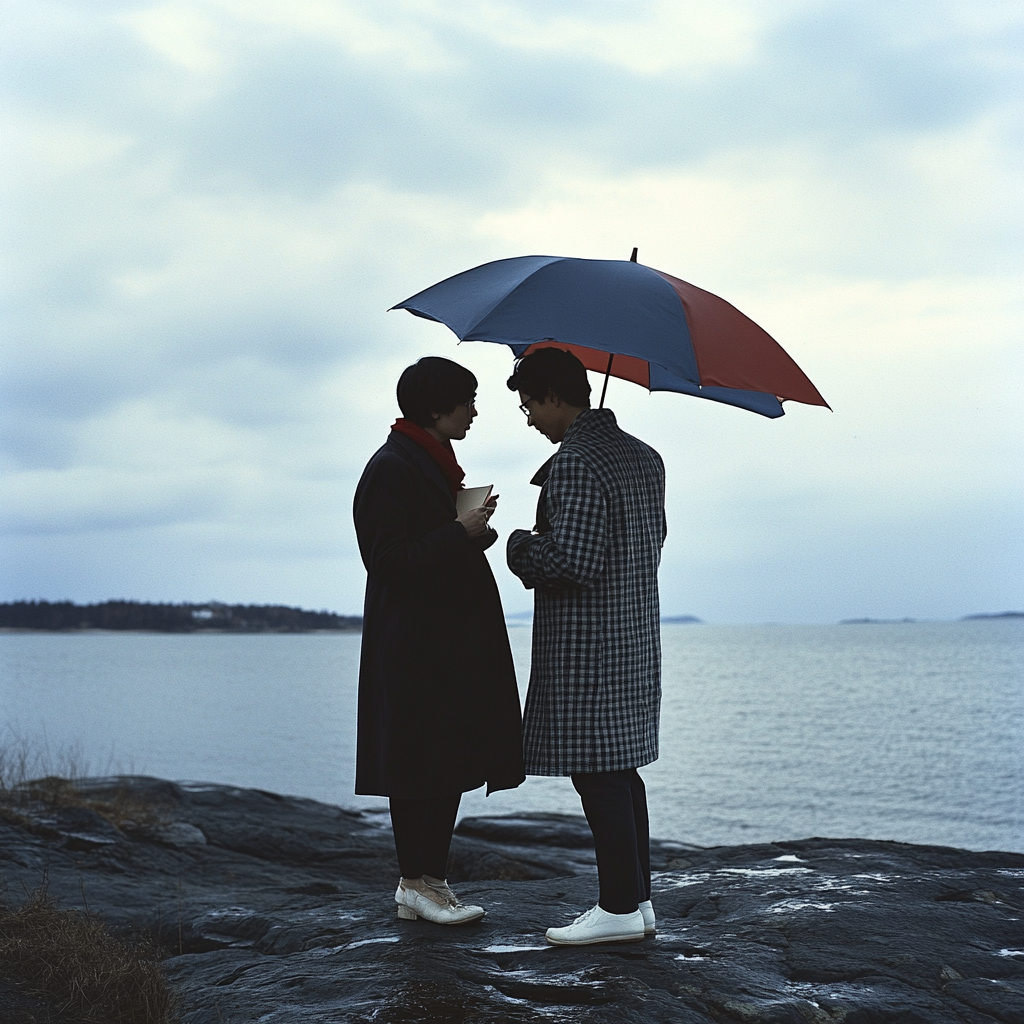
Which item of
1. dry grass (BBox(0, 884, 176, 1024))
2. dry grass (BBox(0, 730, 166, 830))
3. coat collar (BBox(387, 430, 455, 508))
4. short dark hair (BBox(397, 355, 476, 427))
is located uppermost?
short dark hair (BBox(397, 355, 476, 427))

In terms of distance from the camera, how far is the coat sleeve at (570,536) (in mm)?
3994

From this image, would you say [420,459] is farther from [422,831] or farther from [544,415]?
[422,831]

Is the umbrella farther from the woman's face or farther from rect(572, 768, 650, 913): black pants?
rect(572, 768, 650, 913): black pants

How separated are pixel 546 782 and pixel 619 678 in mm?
24936

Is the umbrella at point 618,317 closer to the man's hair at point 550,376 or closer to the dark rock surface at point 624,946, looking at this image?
the man's hair at point 550,376

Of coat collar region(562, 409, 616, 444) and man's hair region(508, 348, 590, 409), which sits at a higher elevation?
man's hair region(508, 348, 590, 409)

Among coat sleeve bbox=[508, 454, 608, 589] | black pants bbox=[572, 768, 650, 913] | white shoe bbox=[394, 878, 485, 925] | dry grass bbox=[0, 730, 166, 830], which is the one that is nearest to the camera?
coat sleeve bbox=[508, 454, 608, 589]

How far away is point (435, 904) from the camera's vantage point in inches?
181

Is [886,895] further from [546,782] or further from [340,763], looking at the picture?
[340,763]

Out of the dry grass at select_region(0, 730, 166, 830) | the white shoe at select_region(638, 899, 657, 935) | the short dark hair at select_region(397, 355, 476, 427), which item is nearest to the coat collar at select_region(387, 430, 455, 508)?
the short dark hair at select_region(397, 355, 476, 427)

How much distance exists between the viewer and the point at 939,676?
6962 cm

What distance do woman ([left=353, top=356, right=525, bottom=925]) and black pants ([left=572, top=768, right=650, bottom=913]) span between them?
14.0 inches

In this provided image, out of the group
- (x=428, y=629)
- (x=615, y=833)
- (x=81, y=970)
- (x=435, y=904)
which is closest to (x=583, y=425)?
(x=428, y=629)

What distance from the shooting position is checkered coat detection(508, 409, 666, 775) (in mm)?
4027
